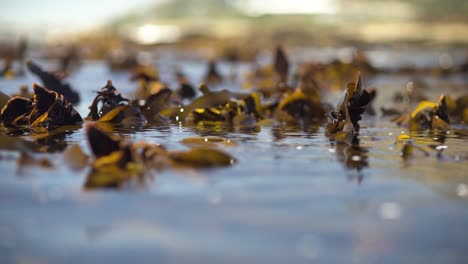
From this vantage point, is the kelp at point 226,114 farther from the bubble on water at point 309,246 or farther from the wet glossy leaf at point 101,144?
the bubble on water at point 309,246

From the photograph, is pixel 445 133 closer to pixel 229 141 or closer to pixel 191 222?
pixel 229 141

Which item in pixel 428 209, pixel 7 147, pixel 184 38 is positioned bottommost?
pixel 428 209

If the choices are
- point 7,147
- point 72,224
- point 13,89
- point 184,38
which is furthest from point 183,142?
point 184,38

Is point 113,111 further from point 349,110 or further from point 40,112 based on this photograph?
point 349,110

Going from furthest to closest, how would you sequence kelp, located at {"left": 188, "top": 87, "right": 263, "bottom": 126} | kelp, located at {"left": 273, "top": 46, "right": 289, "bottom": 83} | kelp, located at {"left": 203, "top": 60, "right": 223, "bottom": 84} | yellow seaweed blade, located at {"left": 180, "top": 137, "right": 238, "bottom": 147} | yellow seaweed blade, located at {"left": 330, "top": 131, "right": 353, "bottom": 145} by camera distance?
kelp, located at {"left": 203, "top": 60, "right": 223, "bottom": 84} → kelp, located at {"left": 273, "top": 46, "right": 289, "bottom": 83} → kelp, located at {"left": 188, "top": 87, "right": 263, "bottom": 126} → yellow seaweed blade, located at {"left": 330, "top": 131, "right": 353, "bottom": 145} → yellow seaweed blade, located at {"left": 180, "top": 137, "right": 238, "bottom": 147}

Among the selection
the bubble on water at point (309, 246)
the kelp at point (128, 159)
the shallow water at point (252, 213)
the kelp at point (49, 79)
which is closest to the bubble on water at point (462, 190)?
the shallow water at point (252, 213)

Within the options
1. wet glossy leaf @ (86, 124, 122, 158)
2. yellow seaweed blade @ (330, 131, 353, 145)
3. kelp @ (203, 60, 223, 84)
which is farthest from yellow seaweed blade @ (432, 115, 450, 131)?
kelp @ (203, 60, 223, 84)

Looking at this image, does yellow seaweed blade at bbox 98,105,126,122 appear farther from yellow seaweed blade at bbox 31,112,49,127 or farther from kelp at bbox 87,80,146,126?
yellow seaweed blade at bbox 31,112,49,127
